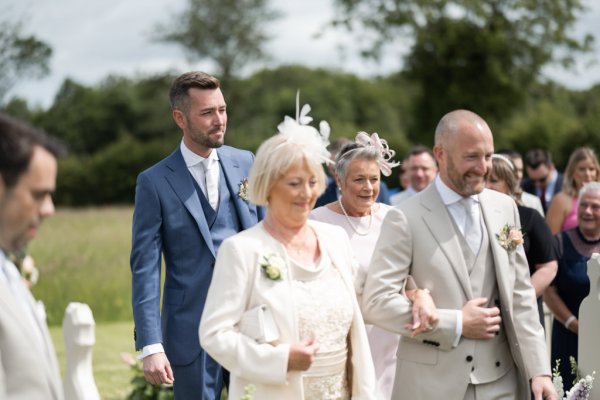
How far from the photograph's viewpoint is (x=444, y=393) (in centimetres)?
460

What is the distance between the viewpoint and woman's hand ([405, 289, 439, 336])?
4.40 meters

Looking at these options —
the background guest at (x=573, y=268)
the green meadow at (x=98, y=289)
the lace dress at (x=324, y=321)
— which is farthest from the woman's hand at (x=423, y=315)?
the green meadow at (x=98, y=289)

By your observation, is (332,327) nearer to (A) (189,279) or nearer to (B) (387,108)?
(A) (189,279)

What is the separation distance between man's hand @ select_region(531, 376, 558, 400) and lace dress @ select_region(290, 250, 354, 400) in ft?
3.68

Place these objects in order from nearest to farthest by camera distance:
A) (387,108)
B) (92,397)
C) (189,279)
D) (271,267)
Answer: (92,397) < (271,267) < (189,279) < (387,108)

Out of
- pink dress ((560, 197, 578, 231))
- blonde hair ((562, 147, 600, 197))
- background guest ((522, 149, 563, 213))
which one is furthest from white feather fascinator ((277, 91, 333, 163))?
background guest ((522, 149, 563, 213))

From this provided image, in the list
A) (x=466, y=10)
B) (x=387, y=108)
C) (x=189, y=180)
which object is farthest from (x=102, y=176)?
(x=189, y=180)

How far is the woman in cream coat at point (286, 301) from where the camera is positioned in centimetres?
379

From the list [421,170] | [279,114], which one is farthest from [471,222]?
[279,114]

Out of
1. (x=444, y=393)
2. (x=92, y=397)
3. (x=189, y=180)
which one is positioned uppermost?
(x=189, y=180)

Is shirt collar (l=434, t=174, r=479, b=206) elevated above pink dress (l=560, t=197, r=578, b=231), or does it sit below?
above

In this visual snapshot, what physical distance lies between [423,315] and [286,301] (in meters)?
0.85

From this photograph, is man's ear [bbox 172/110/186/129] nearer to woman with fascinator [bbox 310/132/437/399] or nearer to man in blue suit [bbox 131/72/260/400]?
man in blue suit [bbox 131/72/260/400]

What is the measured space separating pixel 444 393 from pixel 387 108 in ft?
233
